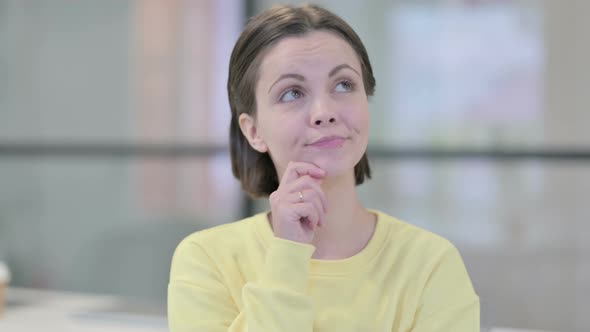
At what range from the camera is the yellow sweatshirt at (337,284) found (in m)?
1.26

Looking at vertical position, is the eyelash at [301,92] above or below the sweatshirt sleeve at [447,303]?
above

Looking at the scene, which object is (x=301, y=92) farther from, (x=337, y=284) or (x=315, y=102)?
(x=337, y=284)

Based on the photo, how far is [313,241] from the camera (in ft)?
4.72

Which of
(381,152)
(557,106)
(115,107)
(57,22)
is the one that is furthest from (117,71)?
(557,106)

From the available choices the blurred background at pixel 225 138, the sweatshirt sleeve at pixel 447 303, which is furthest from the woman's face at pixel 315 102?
the blurred background at pixel 225 138

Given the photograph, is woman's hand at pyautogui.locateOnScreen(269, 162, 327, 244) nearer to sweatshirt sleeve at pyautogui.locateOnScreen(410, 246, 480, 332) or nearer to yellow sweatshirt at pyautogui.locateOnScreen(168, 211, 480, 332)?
yellow sweatshirt at pyautogui.locateOnScreen(168, 211, 480, 332)

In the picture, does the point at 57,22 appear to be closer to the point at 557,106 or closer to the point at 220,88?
the point at 220,88

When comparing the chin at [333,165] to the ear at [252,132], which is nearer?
the chin at [333,165]

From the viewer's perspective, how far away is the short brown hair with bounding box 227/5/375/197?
1.39 m

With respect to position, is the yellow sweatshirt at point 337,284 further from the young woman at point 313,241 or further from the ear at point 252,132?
the ear at point 252,132

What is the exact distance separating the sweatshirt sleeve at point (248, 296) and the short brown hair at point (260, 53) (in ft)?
0.81

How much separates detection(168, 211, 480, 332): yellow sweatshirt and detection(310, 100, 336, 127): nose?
0.22m

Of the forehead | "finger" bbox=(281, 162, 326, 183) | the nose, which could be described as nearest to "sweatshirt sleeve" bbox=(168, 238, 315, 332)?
"finger" bbox=(281, 162, 326, 183)

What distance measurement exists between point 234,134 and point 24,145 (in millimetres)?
2406
